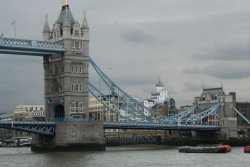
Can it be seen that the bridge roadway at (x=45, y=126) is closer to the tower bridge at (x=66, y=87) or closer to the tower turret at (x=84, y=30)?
the tower bridge at (x=66, y=87)

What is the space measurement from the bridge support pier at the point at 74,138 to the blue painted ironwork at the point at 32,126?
1.06 meters

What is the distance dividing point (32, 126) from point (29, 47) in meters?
10.5

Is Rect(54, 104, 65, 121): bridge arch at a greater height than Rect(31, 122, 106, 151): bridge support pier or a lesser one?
greater

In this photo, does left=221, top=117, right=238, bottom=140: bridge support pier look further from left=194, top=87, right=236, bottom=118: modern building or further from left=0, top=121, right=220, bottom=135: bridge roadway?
left=0, top=121, right=220, bottom=135: bridge roadway

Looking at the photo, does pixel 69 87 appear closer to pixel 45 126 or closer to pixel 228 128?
pixel 45 126

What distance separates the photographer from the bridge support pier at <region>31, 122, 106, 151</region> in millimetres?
93375

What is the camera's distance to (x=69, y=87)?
97.1 m

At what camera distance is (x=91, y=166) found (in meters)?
64.3

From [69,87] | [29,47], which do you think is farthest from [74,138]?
[29,47]

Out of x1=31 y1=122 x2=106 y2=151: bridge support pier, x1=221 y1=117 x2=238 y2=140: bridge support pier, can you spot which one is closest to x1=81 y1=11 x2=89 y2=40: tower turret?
x1=31 y1=122 x2=106 y2=151: bridge support pier

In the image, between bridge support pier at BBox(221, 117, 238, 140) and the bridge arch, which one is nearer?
the bridge arch

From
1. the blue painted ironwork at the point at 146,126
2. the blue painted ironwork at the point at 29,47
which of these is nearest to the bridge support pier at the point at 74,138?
the blue painted ironwork at the point at 146,126

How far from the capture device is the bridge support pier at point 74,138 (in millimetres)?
93375

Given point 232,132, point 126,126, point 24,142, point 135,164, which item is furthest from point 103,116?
point 135,164
